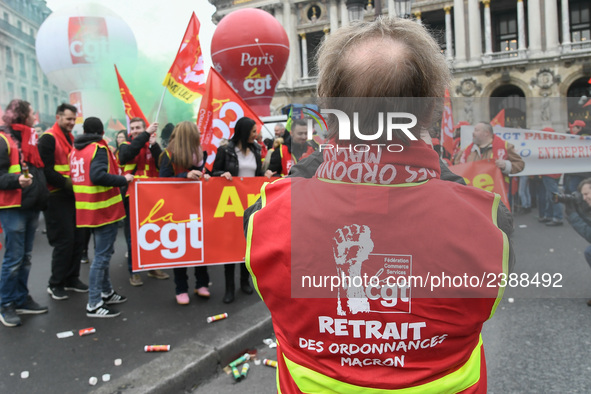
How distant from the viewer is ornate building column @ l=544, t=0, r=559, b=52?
101 feet

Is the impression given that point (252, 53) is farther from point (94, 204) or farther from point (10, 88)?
point (10, 88)

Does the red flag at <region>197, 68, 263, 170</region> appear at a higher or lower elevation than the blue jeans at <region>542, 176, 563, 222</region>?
higher

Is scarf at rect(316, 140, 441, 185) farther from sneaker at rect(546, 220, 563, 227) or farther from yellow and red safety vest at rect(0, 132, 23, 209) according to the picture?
yellow and red safety vest at rect(0, 132, 23, 209)

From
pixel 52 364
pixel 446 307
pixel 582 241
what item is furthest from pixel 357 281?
pixel 52 364

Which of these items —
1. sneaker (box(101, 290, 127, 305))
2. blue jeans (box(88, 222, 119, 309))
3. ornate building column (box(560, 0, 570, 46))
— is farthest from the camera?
ornate building column (box(560, 0, 570, 46))

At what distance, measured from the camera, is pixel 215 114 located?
531 centimetres

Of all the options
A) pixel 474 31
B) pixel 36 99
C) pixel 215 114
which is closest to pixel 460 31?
pixel 474 31

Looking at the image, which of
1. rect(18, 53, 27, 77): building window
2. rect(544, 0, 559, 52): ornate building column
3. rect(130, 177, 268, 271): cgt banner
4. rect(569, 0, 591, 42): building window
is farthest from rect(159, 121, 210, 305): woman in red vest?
rect(569, 0, 591, 42): building window

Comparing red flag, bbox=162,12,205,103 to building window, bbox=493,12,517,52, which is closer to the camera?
red flag, bbox=162,12,205,103

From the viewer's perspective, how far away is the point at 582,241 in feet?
6.41

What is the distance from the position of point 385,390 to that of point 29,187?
12.9ft

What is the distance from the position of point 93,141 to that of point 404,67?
394 centimetres

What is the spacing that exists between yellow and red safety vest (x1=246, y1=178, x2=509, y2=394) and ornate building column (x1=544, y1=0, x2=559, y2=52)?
1394 inches

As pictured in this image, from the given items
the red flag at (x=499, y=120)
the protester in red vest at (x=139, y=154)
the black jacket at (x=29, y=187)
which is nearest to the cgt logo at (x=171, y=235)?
the protester in red vest at (x=139, y=154)
